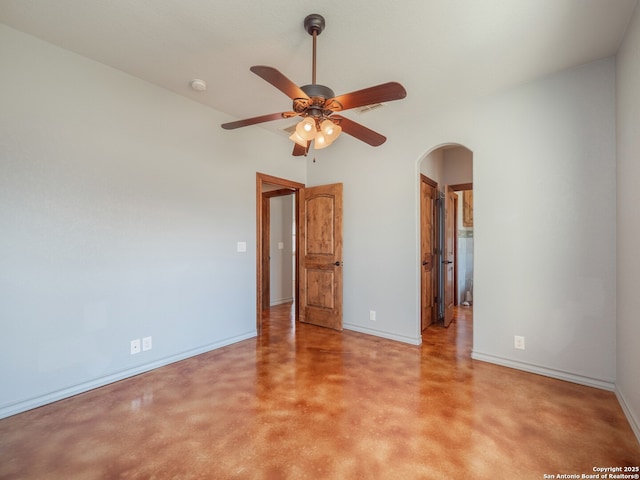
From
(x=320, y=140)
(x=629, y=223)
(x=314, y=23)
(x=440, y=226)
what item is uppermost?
(x=314, y=23)

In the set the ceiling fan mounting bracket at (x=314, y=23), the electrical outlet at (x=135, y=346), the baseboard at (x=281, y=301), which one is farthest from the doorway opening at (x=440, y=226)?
the electrical outlet at (x=135, y=346)

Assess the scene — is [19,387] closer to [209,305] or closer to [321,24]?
[209,305]

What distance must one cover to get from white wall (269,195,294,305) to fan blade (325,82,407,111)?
158 inches

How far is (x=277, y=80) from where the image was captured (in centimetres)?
167

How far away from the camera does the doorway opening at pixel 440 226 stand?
12.6ft

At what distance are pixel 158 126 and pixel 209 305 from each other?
1.93 m

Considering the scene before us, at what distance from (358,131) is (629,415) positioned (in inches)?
105

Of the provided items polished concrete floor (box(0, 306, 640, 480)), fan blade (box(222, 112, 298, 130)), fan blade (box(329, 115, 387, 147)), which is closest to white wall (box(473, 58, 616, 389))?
polished concrete floor (box(0, 306, 640, 480))

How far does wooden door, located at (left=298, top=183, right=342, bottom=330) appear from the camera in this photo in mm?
4059

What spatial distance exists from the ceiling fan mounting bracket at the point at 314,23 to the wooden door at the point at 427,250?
7.16ft

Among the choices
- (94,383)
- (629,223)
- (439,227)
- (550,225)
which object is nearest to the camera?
(629,223)

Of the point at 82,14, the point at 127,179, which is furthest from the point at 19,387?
the point at 82,14

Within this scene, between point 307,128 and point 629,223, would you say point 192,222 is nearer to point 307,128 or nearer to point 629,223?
point 307,128

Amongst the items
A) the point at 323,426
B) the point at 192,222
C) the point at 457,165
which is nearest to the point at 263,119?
the point at 192,222
